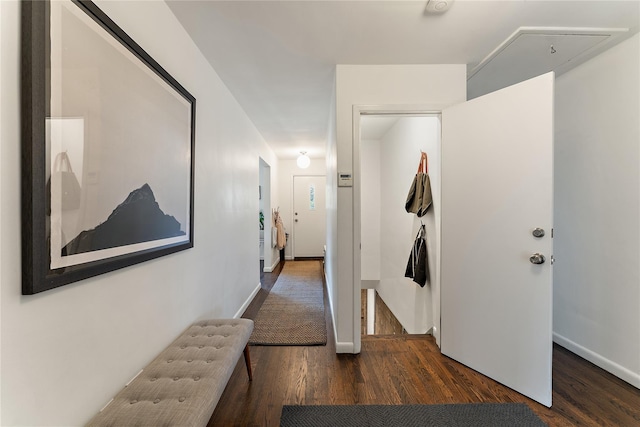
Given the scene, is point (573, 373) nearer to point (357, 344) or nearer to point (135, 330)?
point (357, 344)

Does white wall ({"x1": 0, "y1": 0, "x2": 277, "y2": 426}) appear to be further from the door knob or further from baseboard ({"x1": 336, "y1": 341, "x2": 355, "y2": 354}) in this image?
the door knob

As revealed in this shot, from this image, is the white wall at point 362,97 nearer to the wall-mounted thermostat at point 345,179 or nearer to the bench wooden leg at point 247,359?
the wall-mounted thermostat at point 345,179

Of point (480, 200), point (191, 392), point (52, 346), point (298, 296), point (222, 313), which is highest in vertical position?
point (480, 200)

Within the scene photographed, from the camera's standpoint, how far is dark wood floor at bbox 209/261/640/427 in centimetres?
141

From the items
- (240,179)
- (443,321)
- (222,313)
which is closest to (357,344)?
(443,321)

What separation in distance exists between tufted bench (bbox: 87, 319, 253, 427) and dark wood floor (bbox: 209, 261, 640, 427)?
0.42m

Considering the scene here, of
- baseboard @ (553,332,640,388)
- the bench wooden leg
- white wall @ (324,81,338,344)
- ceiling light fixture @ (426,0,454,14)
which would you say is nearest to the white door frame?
white wall @ (324,81,338,344)

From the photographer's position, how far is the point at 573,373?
5.71 feet

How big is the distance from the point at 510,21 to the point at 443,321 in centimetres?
216

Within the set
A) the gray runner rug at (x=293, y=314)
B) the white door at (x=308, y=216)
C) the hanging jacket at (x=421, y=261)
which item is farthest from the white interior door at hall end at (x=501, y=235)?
the white door at (x=308, y=216)

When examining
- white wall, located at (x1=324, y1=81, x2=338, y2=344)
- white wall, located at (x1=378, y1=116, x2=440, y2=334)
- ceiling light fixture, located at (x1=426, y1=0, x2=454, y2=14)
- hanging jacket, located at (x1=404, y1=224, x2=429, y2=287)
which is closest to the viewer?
ceiling light fixture, located at (x1=426, y1=0, x2=454, y2=14)

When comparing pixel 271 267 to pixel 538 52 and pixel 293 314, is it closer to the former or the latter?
pixel 293 314

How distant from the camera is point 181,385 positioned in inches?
40.5

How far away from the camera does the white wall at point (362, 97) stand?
1.98 m
